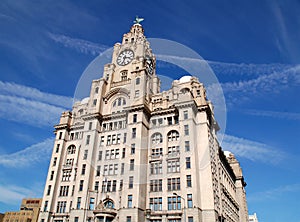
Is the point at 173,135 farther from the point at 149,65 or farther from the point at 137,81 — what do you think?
the point at 149,65

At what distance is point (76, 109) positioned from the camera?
84625mm

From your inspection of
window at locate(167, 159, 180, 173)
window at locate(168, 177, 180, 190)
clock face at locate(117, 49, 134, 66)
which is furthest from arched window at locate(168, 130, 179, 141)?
clock face at locate(117, 49, 134, 66)

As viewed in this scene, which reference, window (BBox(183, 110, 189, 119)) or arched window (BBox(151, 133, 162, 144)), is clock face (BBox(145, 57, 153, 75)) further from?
arched window (BBox(151, 133, 162, 144))

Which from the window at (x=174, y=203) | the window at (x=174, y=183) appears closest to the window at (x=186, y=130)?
the window at (x=174, y=183)

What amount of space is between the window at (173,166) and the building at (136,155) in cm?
23

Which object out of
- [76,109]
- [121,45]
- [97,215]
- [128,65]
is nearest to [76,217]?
[97,215]

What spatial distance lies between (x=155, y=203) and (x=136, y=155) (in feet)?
38.8

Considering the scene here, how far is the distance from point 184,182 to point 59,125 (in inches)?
1704

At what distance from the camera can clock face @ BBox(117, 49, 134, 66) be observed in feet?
277

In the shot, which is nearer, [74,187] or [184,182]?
[184,182]

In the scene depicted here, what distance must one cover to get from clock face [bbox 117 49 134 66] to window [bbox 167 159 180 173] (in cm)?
3693

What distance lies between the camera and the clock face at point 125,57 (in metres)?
84.4

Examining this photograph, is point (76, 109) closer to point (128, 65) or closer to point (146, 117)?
point (128, 65)

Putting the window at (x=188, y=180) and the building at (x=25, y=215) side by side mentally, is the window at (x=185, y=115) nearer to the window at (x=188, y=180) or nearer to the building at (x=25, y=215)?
the window at (x=188, y=180)
